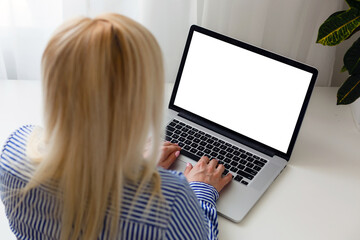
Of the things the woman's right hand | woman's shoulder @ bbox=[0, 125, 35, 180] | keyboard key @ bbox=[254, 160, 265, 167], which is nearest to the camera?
woman's shoulder @ bbox=[0, 125, 35, 180]

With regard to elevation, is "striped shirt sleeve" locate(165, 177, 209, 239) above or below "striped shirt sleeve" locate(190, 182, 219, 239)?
above

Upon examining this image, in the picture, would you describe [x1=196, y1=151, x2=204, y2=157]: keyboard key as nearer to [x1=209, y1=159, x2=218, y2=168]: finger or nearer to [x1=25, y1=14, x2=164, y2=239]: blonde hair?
[x1=209, y1=159, x2=218, y2=168]: finger

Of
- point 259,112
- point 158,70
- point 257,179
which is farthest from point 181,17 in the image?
point 158,70

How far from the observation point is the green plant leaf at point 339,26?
1172 mm

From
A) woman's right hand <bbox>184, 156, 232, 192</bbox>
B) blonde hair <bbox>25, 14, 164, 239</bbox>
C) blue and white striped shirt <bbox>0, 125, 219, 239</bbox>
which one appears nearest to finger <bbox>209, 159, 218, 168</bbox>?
woman's right hand <bbox>184, 156, 232, 192</bbox>

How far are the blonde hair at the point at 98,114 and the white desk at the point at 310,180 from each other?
1.09 feet

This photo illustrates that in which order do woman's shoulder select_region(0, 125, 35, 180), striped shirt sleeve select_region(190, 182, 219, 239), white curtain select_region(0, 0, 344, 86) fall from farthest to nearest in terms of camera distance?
white curtain select_region(0, 0, 344, 86) < striped shirt sleeve select_region(190, 182, 219, 239) < woman's shoulder select_region(0, 125, 35, 180)

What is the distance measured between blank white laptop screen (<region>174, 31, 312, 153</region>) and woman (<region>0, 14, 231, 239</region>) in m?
0.47

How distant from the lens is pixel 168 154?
3.73 ft

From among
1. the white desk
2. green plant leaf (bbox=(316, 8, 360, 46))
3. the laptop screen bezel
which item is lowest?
the white desk

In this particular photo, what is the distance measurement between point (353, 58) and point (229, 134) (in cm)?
34

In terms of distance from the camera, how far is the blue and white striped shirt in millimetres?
698

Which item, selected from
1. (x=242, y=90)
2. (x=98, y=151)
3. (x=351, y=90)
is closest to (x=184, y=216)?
(x=98, y=151)

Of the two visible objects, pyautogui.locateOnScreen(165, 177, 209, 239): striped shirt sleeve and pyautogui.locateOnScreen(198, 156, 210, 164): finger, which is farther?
pyautogui.locateOnScreen(198, 156, 210, 164): finger
